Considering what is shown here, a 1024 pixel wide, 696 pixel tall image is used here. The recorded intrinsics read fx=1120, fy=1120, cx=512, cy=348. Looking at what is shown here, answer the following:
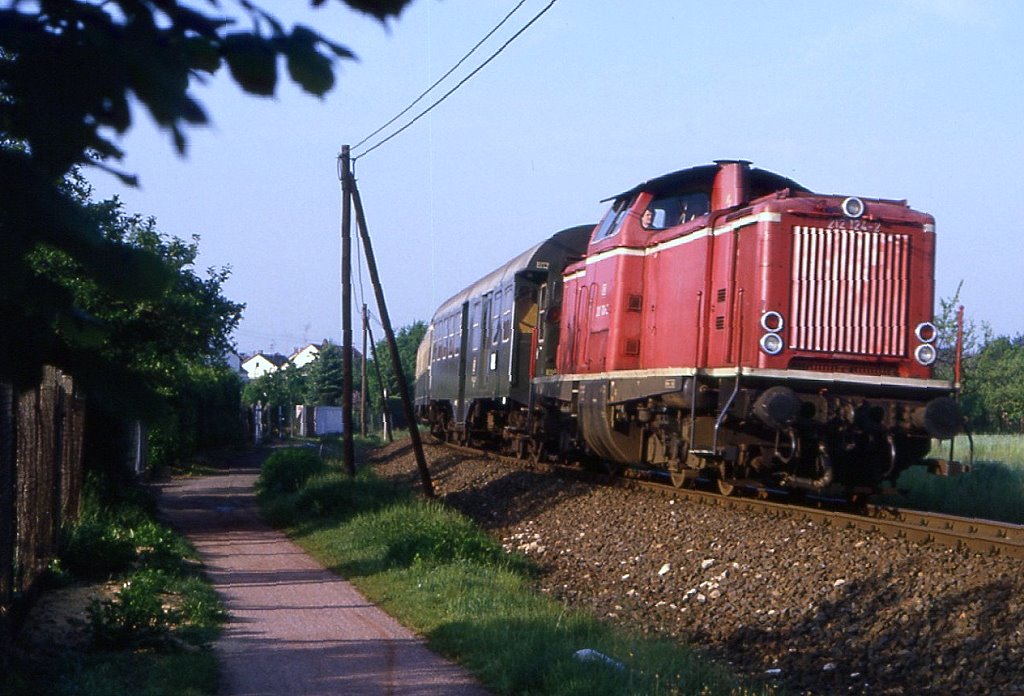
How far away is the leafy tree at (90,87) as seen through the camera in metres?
2.01

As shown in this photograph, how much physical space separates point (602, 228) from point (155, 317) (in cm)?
578

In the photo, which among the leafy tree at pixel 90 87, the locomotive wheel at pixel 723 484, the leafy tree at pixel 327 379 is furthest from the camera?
the leafy tree at pixel 327 379

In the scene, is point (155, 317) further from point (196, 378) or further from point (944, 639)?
point (196, 378)

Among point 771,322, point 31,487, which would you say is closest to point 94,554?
point 31,487

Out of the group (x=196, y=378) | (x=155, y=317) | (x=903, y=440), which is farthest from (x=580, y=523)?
(x=196, y=378)

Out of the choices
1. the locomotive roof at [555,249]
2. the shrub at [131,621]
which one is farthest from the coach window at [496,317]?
the shrub at [131,621]

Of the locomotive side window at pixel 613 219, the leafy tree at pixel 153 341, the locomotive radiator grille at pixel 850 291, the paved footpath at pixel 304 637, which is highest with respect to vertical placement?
the locomotive side window at pixel 613 219

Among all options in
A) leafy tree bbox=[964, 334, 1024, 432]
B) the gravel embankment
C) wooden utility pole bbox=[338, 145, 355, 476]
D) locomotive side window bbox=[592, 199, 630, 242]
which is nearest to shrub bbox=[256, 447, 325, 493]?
wooden utility pole bbox=[338, 145, 355, 476]

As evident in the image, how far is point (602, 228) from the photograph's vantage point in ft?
48.5

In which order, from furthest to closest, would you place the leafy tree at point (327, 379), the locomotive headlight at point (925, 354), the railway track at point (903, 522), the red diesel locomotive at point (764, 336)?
the leafy tree at point (327, 379)
the locomotive headlight at point (925, 354)
the red diesel locomotive at point (764, 336)
the railway track at point (903, 522)

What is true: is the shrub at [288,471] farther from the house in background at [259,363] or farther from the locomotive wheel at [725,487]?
the house in background at [259,363]

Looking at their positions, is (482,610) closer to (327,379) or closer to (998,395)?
(998,395)

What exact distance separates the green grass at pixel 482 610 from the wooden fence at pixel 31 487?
2716mm

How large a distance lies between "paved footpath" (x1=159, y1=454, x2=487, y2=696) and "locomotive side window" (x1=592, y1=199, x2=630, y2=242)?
5.51 meters
